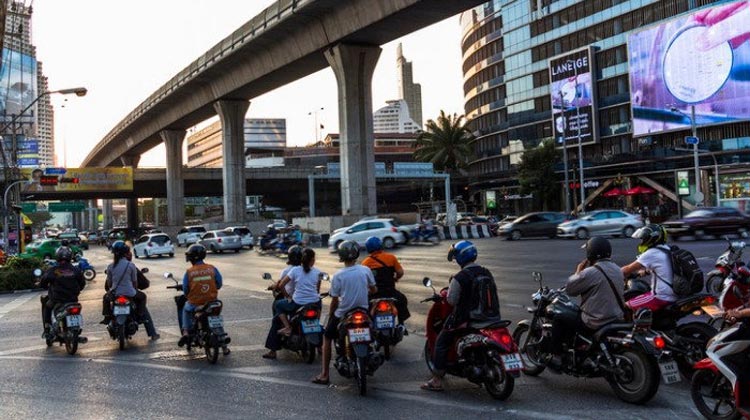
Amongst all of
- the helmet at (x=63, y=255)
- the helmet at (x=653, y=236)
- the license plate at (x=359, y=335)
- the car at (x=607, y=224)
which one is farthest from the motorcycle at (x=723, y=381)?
the car at (x=607, y=224)

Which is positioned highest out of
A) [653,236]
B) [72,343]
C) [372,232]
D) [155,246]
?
[653,236]

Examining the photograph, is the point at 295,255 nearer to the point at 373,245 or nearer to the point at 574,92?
the point at 373,245

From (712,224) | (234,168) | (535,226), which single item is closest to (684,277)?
(712,224)

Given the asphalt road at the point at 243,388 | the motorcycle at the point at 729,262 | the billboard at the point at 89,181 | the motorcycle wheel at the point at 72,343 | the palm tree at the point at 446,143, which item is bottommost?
the asphalt road at the point at 243,388

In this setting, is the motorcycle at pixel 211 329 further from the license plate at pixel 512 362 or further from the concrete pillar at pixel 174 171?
the concrete pillar at pixel 174 171

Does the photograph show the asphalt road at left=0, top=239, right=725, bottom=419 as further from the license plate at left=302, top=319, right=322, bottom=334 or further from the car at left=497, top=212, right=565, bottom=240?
the car at left=497, top=212, right=565, bottom=240

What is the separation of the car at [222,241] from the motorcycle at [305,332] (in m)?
31.2

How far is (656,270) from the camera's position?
707 centimetres

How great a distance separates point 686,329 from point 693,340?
136 millimetres

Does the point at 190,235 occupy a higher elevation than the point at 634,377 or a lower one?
higher

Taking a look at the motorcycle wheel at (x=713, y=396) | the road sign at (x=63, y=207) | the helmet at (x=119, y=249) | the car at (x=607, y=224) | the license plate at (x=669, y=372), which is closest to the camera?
the motorcycle wheel at (x=713, y=396)

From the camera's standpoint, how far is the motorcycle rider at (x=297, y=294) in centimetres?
826

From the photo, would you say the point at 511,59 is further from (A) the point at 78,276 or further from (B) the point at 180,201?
(A) the point at 78,276

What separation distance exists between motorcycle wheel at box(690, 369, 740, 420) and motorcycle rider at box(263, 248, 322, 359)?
440cm
